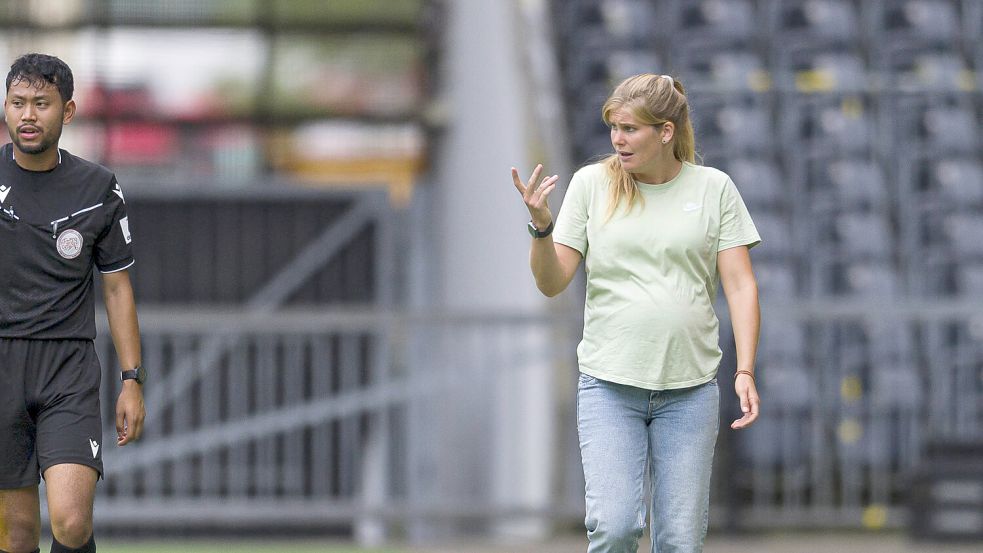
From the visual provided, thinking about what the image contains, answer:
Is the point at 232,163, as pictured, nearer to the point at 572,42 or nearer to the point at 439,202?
the point at 439,202

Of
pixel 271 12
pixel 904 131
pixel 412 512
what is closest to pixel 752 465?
pixel 412 512

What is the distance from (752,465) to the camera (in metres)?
10.3

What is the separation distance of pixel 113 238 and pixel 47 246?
0.82 feet

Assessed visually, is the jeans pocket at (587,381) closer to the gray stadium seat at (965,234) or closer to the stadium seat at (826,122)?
the gray stadium seat at (965,234)

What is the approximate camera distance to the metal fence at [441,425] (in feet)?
32.7

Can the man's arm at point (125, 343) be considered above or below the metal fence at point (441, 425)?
above

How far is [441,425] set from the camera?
33.6 ft

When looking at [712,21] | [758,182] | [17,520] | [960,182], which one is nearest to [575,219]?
[17,520]

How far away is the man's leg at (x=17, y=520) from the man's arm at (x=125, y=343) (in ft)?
1.10

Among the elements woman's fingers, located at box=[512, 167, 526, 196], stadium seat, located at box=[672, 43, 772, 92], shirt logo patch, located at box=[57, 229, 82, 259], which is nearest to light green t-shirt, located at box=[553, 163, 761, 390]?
woman's fingers, located at box=[512, 167, 526, 196]

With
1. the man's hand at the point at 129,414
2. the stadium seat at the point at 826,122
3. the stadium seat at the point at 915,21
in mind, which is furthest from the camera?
the stadium seat at the point at 915,21

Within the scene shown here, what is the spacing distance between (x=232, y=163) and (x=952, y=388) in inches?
294

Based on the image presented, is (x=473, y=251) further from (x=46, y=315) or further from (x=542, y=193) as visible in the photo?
(x=542, y=193)

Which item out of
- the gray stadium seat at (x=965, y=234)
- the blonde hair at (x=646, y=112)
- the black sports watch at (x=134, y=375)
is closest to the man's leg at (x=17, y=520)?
the black sports watch at (x=134, y=375)
